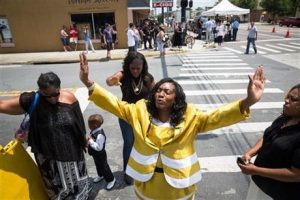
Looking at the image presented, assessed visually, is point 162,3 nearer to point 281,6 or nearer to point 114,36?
point 114,36

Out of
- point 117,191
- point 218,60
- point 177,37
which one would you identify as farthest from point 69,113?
point 177,37

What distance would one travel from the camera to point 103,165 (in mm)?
4016

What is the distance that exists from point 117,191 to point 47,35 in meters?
18.0

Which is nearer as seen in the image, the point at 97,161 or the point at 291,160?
the point at 291,160

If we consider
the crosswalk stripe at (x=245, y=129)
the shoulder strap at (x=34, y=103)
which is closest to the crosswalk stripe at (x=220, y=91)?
the crosswalk stripe at (x=245, y=129)

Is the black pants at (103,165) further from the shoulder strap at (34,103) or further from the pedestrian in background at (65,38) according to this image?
the pedestrian in background at (65,38)

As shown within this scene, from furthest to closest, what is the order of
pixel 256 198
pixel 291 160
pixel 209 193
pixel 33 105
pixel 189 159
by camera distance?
1. pixel 209 193
2. pixel 33 105
3. pixel 256 198
4. pixel 189 159
5. pixel 291 160

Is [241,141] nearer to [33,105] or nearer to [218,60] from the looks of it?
[33,105]

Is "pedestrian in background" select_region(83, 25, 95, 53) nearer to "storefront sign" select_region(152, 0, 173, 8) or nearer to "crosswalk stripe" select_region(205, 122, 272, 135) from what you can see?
"storefront sign" select_region(152, 0, 173, 8)

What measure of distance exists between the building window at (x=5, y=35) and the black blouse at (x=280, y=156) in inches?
831

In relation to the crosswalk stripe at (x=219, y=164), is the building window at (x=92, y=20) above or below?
above

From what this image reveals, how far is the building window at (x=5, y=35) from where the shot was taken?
1998 cm

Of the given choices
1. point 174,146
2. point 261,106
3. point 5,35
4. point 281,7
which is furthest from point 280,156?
point 281,7

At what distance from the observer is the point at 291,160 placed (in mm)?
2176
